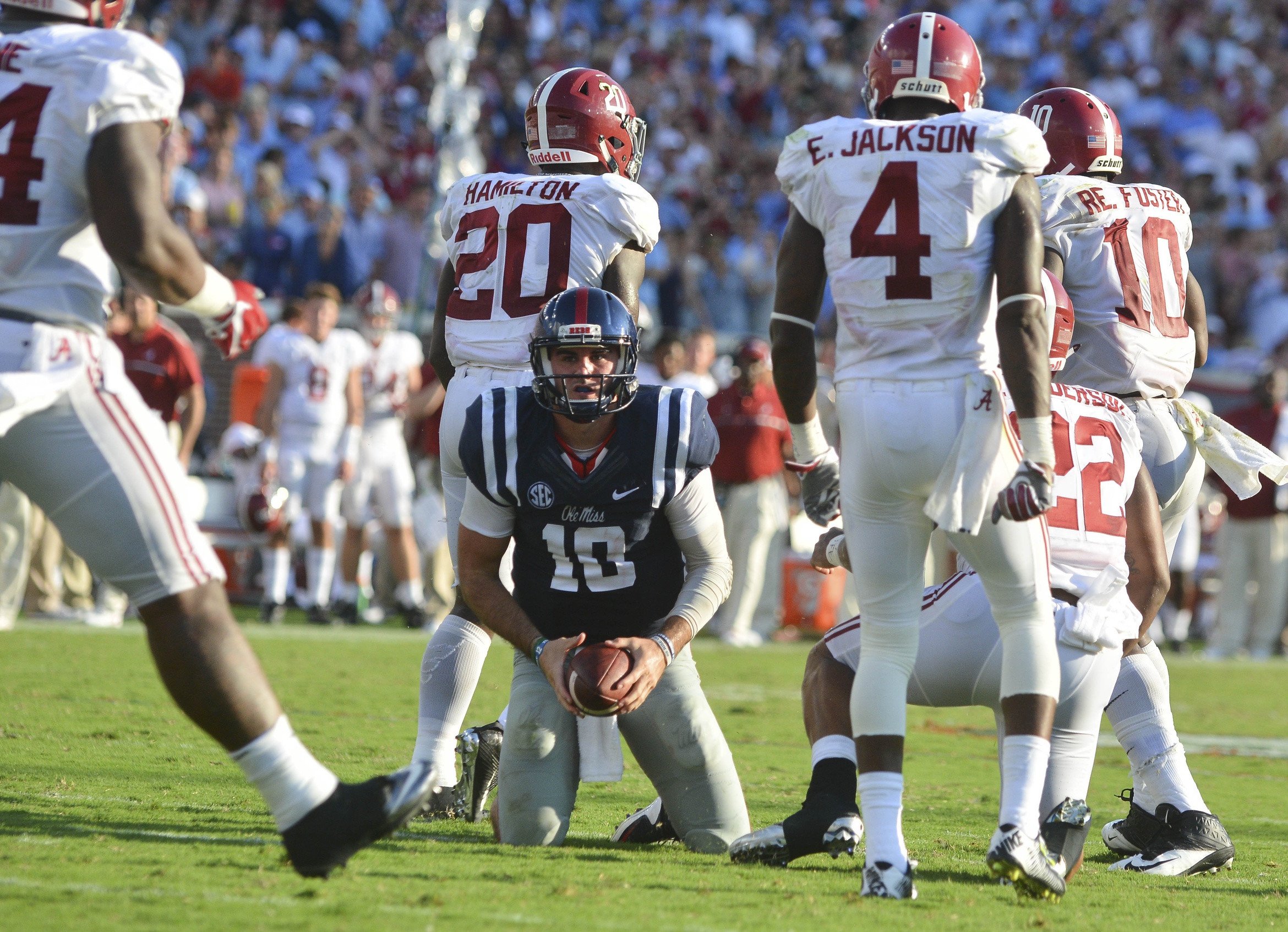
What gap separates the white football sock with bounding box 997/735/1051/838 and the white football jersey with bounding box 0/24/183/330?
2.15 m

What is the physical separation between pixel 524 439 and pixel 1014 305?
3.94 ft

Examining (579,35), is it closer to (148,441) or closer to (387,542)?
(387,542)

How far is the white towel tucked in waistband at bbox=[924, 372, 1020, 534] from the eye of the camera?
314cm

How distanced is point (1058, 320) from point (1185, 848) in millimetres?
1408

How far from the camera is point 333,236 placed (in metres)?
12.3

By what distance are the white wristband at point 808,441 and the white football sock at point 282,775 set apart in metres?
1.33

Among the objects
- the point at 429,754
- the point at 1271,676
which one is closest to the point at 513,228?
the point at 429,754

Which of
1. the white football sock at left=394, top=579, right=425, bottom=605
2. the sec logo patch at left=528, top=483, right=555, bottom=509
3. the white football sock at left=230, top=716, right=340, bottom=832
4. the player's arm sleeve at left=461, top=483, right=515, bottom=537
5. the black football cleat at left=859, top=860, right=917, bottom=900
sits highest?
the sec logo patch at left=528, top=483, right=555, bottom=509

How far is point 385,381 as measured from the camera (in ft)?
33.1

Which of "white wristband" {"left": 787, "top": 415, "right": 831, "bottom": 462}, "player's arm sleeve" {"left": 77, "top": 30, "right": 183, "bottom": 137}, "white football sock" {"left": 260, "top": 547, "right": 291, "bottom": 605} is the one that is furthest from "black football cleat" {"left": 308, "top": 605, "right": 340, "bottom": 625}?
"player's arm sleeve" {"left": 77, "top": 30, "right": 183, "bottom": 137}

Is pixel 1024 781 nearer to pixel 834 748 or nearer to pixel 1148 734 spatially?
pixel 834 748

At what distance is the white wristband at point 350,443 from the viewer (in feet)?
32.0

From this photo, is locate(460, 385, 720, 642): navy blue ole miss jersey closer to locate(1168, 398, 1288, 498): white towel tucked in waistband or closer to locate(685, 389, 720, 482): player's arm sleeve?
locate(685, 389, 720, 482): player's arm sleeve

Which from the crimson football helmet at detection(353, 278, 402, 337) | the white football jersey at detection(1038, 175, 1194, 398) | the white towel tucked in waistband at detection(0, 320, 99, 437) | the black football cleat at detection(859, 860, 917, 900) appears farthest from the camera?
the crimson football helmet at detection(353, 278, 402, 337)
